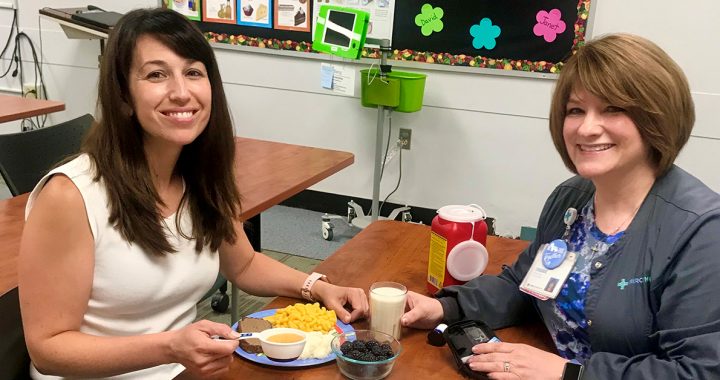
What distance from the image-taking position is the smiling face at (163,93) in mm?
1261

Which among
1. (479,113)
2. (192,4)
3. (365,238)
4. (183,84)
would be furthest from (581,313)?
(192,4)

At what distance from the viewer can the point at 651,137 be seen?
1164 millimetres

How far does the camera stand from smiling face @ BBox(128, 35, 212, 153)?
1.26 metres

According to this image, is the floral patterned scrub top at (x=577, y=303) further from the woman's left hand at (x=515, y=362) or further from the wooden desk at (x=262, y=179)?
the wooden desk at (x=262, y=179)

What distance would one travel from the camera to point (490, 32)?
357 cm

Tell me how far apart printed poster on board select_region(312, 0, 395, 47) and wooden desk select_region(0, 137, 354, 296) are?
4.55 ft

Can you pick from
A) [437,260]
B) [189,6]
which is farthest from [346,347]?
[189,6]

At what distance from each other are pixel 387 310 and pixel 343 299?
16cm

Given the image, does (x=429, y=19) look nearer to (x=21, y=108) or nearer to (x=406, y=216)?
(x=406, y=216)

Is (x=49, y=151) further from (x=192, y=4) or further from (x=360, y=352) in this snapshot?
(x=192, y=4)

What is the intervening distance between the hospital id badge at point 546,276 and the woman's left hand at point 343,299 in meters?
0.34

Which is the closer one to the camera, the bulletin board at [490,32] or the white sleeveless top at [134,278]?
the white sleeveless top at [134,278]

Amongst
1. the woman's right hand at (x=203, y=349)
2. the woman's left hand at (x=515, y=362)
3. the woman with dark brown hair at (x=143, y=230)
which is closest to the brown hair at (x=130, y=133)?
the woman with dark brown hair at (x=143, y=230)

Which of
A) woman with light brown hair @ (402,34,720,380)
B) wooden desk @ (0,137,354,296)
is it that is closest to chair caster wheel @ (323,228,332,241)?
wooden desk @ (0,137,354,296)
